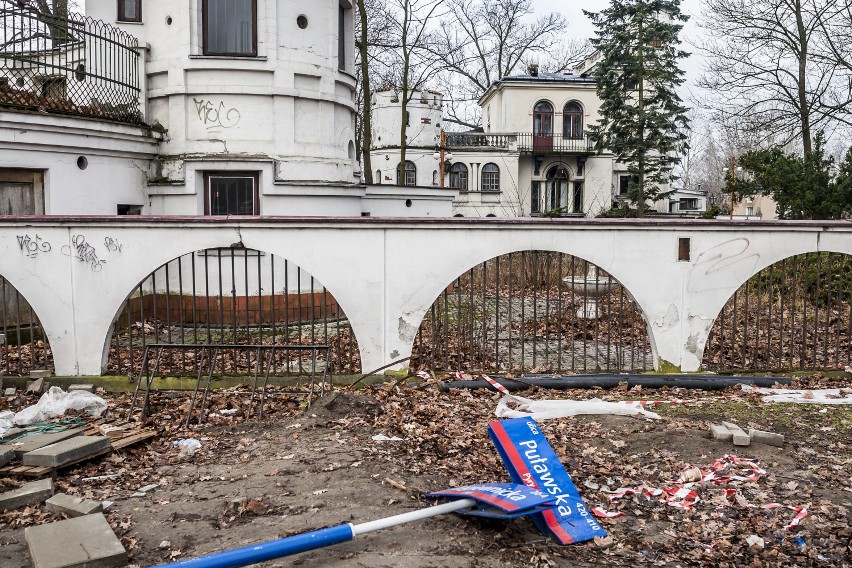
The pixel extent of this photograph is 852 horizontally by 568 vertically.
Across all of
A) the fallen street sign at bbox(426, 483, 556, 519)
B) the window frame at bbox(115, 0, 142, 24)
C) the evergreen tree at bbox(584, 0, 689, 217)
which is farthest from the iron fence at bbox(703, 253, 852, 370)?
the evergreen tree at bbox(584, 0, 689, 217)

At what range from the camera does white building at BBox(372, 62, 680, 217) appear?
158 ft

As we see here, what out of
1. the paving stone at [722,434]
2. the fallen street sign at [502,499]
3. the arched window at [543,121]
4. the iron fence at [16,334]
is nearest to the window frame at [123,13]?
the iron fence at [16,334]

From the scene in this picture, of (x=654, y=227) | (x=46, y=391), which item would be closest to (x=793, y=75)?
(x=654, y=227)

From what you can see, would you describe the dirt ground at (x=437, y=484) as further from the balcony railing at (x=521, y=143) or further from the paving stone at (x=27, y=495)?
the balcony railing at (x=521, y=143)

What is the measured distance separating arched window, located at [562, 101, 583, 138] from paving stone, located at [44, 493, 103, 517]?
4868 cm

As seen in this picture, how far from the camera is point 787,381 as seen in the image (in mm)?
10234

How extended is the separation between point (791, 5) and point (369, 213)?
62.6ft

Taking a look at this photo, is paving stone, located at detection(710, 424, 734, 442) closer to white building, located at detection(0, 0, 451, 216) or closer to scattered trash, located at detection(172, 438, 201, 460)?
scattered trash, located at detection(172, 438, 201, 460)

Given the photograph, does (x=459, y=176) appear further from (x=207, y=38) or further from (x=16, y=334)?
(x=16, y=334)

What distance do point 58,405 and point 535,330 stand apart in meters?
5.92

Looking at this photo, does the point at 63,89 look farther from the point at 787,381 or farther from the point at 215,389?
the point at 787,381

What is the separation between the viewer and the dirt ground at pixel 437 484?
5289 mm

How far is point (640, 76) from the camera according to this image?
3681 centimetres

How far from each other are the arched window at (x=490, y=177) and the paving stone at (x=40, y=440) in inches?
1702
